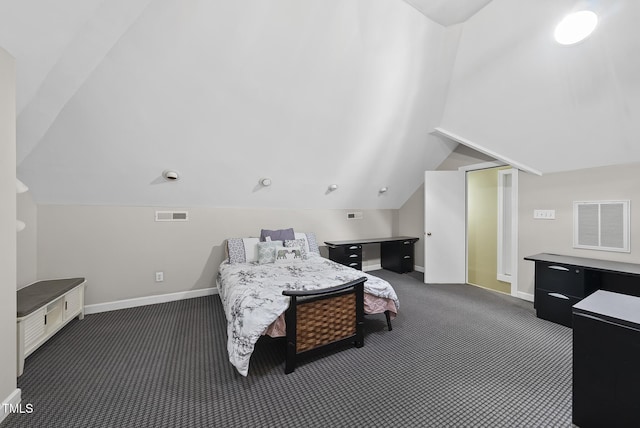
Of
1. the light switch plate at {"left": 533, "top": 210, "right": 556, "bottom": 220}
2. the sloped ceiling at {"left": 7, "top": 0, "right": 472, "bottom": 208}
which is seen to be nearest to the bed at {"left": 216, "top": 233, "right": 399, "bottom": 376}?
the sloped ceiling at {"left": 7, "top": 0, "right": 472, "bottom": 208}

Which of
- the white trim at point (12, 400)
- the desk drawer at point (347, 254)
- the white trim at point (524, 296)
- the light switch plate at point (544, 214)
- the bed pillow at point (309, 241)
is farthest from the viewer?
the desk drawer at point (347, 254)

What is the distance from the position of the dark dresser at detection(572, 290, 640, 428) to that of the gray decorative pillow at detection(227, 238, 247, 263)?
330 centimetres

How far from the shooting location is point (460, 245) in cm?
441

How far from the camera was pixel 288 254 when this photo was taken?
358cm

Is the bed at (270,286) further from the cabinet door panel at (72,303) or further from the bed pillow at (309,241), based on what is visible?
the cabinet door panel at (72,303)

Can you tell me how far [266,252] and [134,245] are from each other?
5.40 ft

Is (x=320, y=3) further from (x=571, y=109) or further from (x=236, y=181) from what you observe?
(x=571, y=109)

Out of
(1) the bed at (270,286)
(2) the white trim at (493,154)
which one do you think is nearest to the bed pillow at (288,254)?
(1) the bed at (270,286)

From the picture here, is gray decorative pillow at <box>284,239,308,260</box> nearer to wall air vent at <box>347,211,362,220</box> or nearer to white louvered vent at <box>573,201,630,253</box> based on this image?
wall air vent at <box>347,211,362,220</box>

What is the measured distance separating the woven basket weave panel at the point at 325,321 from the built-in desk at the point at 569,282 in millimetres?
2302

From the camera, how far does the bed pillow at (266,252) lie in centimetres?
349

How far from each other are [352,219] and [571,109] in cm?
331

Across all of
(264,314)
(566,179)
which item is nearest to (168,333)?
(264,314)

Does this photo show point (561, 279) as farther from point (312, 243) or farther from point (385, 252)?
point (312, 243)
